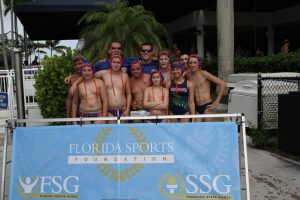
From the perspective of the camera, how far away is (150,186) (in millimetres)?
3375

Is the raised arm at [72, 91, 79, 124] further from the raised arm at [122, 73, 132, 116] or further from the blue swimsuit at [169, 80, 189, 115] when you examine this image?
the blue swimsuit at [169, 80, 189, 115]

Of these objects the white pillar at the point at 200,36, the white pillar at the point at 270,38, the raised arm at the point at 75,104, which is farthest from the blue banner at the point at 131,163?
the white pillar at the point at 270,38

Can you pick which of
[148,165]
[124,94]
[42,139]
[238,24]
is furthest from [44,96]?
[238,24]

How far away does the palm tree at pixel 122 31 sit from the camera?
1018cm

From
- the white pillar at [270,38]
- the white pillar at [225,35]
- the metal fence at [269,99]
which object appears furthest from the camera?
the white pillar at [270,38]

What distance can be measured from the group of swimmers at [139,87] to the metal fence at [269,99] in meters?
2.57

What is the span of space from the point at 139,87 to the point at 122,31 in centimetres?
527

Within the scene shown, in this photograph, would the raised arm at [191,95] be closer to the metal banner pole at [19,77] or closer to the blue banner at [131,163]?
the blue banner at [131,163]

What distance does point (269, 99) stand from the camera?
25.2 feet

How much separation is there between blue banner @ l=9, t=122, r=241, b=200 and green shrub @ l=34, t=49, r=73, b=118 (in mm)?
4657

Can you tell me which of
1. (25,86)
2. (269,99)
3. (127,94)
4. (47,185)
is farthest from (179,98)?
(25,86)

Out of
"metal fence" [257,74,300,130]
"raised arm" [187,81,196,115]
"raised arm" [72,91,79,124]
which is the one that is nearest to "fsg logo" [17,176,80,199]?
"raised arm" [72,91,79,124]

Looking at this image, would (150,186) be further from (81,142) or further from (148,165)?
(81,142)

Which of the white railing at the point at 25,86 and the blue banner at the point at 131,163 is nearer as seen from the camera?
the blue banner at the point at 131,163
